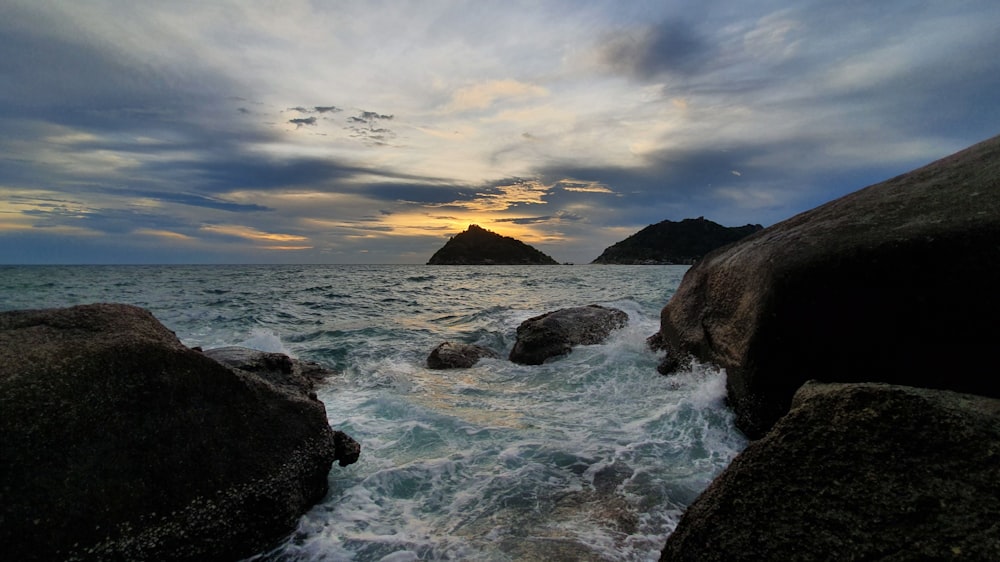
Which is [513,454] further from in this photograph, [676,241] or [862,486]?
[676,241]

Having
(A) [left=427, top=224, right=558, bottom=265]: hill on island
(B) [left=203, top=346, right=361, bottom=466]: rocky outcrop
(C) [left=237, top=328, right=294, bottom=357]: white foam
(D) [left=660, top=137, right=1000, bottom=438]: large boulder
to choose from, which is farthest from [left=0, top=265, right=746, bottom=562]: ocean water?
(A) [left=427, top=224, right=558, bottom=265]: hill on island

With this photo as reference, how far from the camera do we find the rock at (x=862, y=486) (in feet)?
7.48

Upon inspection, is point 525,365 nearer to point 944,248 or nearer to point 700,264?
point 700,264

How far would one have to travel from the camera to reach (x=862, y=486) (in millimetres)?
2537

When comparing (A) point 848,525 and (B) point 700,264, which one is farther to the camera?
(B) point 700,264

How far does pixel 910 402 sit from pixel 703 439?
14.6 ft

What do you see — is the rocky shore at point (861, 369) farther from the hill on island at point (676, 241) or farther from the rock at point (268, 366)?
the hill on island at point (676, 241)

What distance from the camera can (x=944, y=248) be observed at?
5.18 meters

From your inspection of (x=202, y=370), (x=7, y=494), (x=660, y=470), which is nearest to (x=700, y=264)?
(x=660, y=470)

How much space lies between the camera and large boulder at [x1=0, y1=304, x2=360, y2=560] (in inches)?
139

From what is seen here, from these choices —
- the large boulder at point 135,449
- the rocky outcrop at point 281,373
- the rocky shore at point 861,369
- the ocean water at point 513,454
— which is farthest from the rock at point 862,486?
the rocky outcrop at point 281,373

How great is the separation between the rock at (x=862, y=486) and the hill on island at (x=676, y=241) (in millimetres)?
115248

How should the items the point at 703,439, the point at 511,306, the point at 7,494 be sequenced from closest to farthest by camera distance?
the point at 7,494
the point at 703,439
the point at 511,306

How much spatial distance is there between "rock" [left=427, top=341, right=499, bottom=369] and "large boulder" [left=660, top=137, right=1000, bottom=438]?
7.04 m
